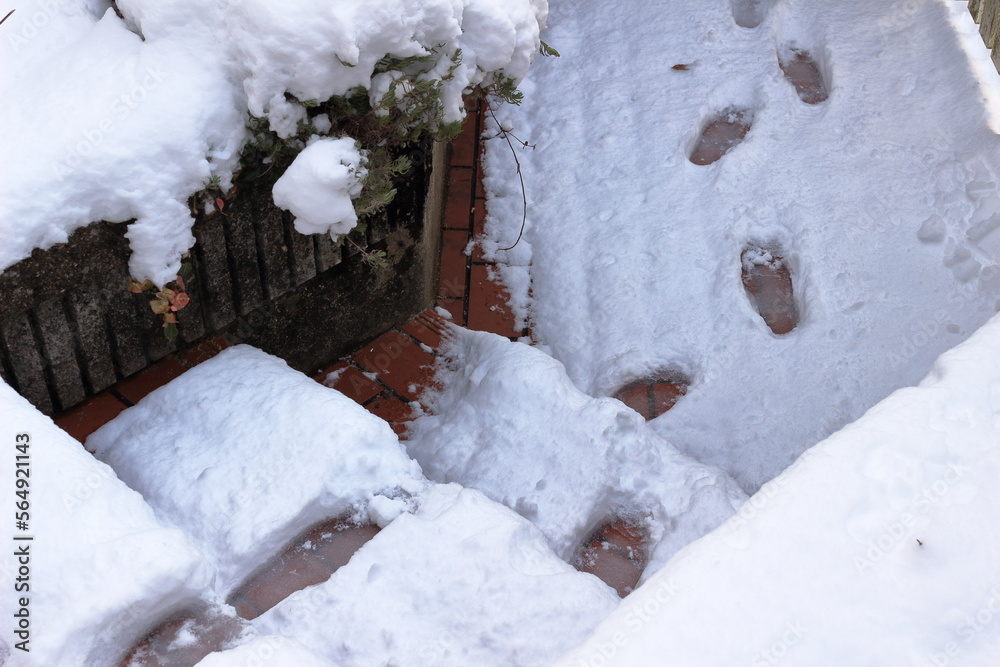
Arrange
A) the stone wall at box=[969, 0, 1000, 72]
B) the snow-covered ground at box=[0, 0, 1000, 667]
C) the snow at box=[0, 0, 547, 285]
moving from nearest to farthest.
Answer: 1. the snow-covered ground at box=[0, 0, 1000, 667]
2. the snow at box=[0, 0, 547, 285]
3. the stone wall at box=[969, 0, 1000, 72]

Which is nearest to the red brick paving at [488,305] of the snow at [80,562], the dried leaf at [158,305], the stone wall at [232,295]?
the stone wall at [232,295]

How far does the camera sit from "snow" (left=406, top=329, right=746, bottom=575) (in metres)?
1.95

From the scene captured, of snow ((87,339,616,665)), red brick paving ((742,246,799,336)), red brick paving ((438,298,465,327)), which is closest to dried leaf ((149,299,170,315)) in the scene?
snow ((87,339,616,665))

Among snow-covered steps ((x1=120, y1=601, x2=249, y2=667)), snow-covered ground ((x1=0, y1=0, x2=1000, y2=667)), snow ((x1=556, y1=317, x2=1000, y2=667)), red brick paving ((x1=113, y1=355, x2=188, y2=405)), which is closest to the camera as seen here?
snow ((x1=556, y1=317, x2=1000, y2=667))

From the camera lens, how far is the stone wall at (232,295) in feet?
5.71

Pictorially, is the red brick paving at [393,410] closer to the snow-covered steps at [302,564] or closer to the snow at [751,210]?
the snow at [751,210]

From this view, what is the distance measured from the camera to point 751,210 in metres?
2.66

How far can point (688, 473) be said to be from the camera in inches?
79.0

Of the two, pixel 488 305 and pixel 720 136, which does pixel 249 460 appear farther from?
pixel 720 136

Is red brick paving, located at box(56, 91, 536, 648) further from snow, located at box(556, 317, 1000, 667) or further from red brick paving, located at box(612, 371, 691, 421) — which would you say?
snow, located at box(556, 317, 1000, 667)

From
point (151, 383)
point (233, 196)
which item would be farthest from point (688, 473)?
point (151, 383)

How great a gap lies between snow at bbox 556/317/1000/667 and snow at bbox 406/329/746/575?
569 millimetres

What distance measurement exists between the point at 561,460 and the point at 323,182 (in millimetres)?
818

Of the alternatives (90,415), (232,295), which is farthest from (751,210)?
(90,415)
